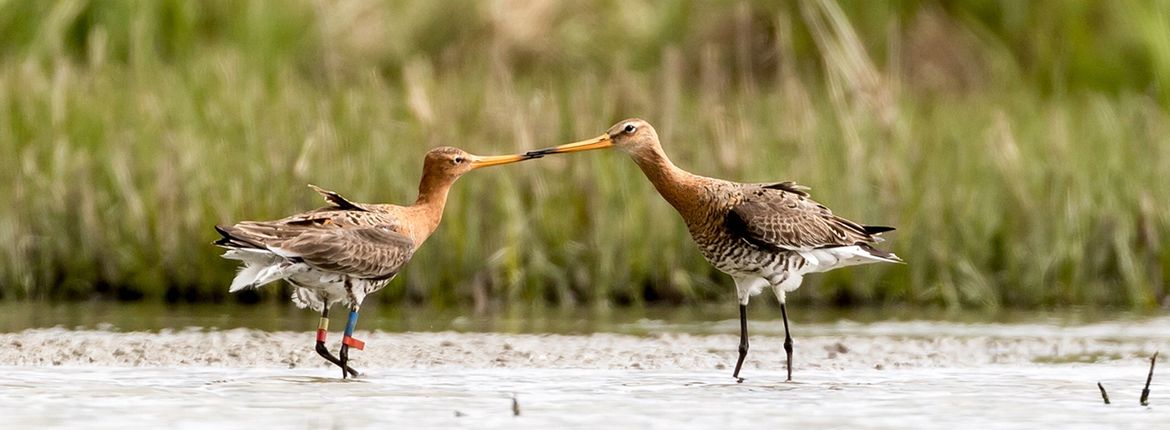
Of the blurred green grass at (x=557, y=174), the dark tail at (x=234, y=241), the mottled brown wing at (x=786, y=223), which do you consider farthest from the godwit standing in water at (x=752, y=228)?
the blurred green grass at (x=557, y=174)

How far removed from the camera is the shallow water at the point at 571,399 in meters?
6.86

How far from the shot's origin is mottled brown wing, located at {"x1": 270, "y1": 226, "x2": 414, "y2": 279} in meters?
7.95

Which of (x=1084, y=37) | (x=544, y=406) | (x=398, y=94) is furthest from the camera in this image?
(x=1084, y=37)

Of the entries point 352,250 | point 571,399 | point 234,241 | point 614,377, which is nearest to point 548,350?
point 614,377

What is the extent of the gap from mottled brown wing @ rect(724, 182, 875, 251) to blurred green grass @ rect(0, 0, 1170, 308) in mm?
2243

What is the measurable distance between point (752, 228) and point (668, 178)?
0.58 m

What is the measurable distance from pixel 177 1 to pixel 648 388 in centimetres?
861

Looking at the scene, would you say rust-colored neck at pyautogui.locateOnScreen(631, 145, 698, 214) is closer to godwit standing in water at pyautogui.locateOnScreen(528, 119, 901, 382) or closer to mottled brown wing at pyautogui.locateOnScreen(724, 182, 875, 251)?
godwit standing in water at pyautogui.locateOnScreen(528, 119, 901, 382)

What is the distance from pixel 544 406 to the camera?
23.8 feet

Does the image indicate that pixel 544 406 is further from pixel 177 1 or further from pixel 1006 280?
pixel 177 1

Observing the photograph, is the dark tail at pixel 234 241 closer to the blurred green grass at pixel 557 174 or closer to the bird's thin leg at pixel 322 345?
the bird's thin leg at pixel 322 345

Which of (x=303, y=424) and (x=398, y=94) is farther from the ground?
(x=398, y=94)

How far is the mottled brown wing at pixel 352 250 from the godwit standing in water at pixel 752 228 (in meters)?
0.95

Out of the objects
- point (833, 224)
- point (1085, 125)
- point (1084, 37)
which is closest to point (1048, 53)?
point (1084, 37)
